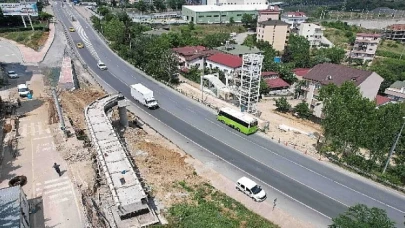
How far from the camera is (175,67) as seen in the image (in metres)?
70.8

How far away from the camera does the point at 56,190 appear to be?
3228 centimetres

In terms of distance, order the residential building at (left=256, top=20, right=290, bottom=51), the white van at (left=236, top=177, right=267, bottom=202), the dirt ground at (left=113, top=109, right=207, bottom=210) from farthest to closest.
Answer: the residential building at (left=256, top=20, right=290, bottom=51)
the dirt ground at (left=113, top=109, right=207, bottom=210)
the white van at (left=236, top=177, right=267, bottom=202)

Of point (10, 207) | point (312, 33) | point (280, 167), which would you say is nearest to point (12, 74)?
point (10, 207)

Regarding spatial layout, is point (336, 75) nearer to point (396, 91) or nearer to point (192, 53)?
point (396, 91)

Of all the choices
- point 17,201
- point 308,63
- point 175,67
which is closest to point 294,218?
point 17,201

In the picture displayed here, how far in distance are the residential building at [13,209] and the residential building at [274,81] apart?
182ft

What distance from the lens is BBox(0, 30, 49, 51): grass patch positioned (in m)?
88.3

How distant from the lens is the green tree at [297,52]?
9762 centimetres

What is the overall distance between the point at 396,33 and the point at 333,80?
121 meters

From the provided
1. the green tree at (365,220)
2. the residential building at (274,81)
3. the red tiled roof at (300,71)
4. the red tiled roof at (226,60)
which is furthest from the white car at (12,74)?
the red tiled roof at (300,71)

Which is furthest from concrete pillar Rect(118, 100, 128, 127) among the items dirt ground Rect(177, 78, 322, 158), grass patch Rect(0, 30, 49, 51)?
grass patch Rect(0, 30, 49, 51)

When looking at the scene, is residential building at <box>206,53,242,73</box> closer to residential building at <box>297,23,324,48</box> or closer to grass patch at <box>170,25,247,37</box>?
grass patch at <box>170,25,247,37</box>

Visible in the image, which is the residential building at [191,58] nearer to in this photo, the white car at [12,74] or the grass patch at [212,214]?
the white car at [12,74]

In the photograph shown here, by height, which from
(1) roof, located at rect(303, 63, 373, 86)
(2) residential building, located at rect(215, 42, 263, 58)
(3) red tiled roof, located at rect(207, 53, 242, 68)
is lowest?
(2) residential building, located at rect(215, 42, 263, 58)
